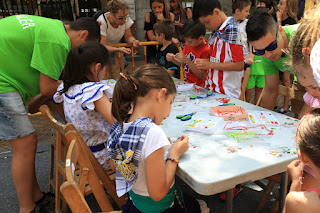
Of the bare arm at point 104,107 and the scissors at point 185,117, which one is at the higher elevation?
the bare arm at point 104,107

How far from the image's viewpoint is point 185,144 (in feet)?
4.61

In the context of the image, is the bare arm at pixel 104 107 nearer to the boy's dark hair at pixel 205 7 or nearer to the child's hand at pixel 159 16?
the boy's dark hair at pixel 205 7

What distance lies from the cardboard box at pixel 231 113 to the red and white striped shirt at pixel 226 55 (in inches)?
34.6

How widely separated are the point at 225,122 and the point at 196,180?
71 centimetres

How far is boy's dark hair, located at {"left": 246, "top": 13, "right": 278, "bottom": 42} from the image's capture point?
220cm

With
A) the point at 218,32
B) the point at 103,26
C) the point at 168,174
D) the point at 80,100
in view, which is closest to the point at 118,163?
the point at 168,174

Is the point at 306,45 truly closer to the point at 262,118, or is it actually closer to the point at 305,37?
the point at 305,37

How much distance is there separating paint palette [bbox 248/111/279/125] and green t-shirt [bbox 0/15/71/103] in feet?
4.71

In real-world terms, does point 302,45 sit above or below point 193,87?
above

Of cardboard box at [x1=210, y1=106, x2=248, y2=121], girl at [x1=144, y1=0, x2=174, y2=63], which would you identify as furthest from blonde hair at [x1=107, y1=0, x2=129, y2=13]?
cardboard box at [x1=210, y1=106, x2=248, y2=121]

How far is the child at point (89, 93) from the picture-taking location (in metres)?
1.87

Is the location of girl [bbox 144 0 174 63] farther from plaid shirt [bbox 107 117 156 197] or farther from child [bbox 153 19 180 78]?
plaid shirt [bbox 107 117 156 197]

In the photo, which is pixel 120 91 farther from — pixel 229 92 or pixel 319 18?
pixel 229 92

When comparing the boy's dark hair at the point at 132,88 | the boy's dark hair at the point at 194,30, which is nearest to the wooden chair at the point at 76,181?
the boy's dark hair at the point at 132,88
